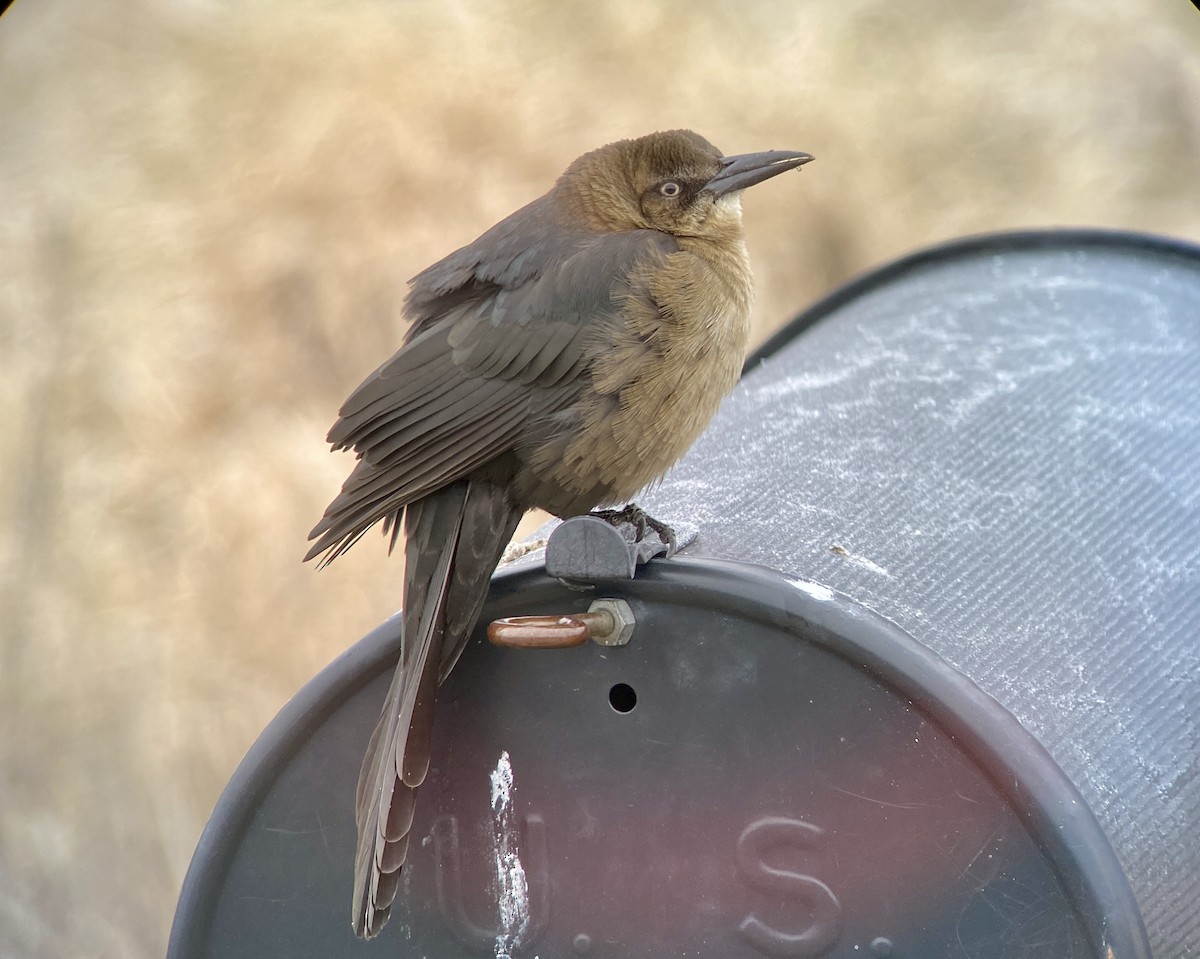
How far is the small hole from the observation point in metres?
2.18

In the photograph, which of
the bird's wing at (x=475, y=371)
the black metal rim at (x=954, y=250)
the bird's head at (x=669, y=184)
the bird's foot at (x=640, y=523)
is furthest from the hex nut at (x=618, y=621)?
the black metal rim at (x=954, y=250)

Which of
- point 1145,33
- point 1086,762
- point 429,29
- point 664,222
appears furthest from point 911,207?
point 1086,762

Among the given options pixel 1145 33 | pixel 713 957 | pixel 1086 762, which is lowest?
pixel 713 957

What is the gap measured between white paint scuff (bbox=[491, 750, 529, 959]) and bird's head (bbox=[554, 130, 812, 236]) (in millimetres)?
1388

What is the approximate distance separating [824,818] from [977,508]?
847 mm

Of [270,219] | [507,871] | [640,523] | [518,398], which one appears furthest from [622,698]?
[270,219]

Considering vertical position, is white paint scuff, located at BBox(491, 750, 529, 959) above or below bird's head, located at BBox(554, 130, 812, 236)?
below

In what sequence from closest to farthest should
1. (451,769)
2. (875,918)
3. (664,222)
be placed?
(875,918) → (451,769) → (664,222)

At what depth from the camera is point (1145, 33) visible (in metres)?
8.09

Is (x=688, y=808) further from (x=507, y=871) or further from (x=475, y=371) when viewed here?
(x=475, y=371)

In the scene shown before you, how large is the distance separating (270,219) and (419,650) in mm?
5315

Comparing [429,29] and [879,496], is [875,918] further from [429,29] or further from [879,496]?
[429,29]

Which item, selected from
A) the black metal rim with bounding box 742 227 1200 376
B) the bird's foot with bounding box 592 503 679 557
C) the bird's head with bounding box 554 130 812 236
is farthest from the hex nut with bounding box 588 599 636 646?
the black metal rim with bounding box 742 227 1200 376

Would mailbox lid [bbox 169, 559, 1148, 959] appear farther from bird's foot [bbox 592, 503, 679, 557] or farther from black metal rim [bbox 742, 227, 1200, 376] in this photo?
black metal rim [bbox 742, 227, 1200, 376]
